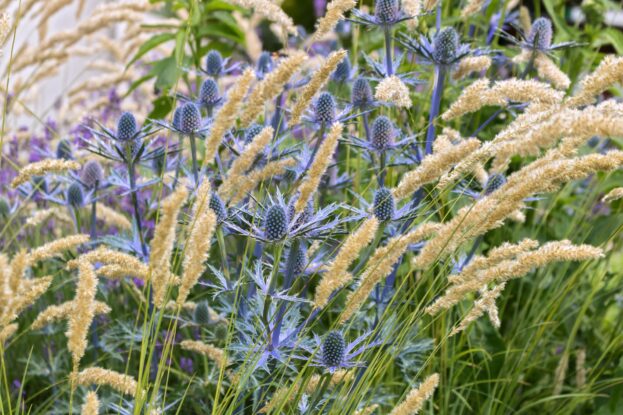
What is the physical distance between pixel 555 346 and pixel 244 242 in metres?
1.36

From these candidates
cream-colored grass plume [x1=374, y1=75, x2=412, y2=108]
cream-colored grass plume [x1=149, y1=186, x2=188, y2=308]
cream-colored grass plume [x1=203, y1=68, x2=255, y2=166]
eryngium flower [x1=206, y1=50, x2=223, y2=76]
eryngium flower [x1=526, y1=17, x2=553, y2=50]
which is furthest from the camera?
eryngium flower [x1=206, y1=50, x2=223, y2=76]

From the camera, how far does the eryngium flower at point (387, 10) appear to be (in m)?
2.15

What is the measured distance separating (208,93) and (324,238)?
0.70 metres

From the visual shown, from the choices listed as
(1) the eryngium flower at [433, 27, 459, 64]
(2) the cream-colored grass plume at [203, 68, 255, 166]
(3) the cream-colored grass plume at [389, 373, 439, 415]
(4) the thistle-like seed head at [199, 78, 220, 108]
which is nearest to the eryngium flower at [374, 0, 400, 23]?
(1) the eryngium flower at [433, 27, 459, 64]

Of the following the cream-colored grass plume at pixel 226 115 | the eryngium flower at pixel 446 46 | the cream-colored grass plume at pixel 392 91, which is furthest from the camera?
the eryngium flower at pixel 446 46

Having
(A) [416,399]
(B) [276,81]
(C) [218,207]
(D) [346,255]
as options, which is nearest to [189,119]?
(C) [218,207]

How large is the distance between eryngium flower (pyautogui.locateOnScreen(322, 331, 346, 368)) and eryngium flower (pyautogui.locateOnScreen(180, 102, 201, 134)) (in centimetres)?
64

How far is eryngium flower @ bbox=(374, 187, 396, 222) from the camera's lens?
1826 mm

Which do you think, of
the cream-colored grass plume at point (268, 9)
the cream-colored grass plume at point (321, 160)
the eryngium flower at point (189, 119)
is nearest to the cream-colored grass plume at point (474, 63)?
the cream-colored grass plume at point (268, 9)

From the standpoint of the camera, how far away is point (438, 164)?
1501 millimetres

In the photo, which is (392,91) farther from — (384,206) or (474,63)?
(474,63)

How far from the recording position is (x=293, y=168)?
6.60 feet

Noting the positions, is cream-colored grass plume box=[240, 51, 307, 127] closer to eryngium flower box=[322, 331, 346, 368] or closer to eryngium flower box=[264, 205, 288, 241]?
eryngium flower box=[264, 205, 288, 241]

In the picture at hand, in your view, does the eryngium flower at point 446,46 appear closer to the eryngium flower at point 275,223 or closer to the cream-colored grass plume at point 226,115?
the eryngium flower at point 275,223
